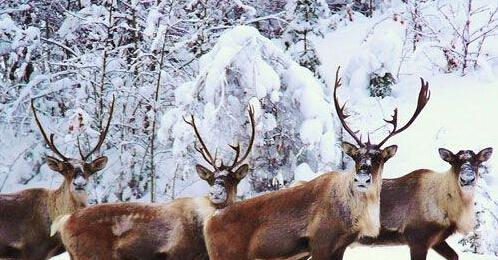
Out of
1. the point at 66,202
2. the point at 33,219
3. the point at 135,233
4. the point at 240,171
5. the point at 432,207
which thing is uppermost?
the point at 240,171

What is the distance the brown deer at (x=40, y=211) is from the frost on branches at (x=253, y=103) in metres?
3.84

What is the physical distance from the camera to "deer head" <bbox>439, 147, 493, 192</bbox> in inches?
328

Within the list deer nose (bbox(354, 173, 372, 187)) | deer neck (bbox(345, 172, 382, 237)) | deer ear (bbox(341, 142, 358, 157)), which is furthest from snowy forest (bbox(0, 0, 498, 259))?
deer nose (bbox(354, 173, 372, 187))

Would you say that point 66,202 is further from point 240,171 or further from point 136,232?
point 240,171

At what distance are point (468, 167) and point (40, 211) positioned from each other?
441 centimetres

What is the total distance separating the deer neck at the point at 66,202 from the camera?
913cm

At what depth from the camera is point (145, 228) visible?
26.3ft

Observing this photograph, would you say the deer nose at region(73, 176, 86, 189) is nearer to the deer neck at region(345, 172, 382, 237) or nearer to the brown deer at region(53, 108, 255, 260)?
the brown deer at region(53, 108, 255, 260)

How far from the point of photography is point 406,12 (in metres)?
17.7

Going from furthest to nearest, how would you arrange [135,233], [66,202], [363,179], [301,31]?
1. [301,31]
2. [66,202]
3. [135,233]
4. [363,179]

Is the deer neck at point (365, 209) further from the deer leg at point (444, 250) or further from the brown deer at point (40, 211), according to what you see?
the brown deer at point (40, 211)

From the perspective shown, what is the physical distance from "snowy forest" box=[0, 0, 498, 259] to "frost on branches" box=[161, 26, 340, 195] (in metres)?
0.02

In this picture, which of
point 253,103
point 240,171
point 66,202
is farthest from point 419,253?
point 253,103

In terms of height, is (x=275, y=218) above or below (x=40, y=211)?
above
